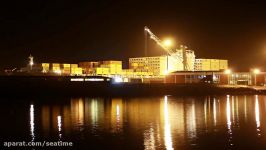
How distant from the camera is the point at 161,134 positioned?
608 inches

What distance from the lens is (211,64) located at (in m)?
96.3

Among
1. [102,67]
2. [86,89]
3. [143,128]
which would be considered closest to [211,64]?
[102,67]

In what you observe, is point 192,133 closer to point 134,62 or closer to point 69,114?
point 69,114

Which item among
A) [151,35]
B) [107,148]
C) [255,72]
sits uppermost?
[151,35]

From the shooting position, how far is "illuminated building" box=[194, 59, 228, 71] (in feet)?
310

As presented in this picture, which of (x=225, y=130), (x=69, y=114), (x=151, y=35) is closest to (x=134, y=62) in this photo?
(x=151, y=35)

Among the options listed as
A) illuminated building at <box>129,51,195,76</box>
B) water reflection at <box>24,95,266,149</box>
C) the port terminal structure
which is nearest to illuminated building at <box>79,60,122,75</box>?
the port terminal structure

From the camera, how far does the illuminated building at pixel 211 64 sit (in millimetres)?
94500

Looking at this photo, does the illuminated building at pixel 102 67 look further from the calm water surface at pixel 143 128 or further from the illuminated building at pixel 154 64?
the calm water surface at pixel 143 128

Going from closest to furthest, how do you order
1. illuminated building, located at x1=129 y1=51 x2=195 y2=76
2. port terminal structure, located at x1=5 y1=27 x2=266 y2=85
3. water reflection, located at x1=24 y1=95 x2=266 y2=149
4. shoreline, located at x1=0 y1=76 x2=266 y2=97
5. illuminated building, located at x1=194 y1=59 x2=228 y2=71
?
water reflection, located at x1=24 y1=95 x2=266 y2=149 < shoreline, located at x1=0 y1=76 x2=266 y2=97 < port terminal structure, located at x1=5 y1=27 x2=266 y2=85 < illuminated building, located at x1=129 y1=51 x2=195 y2=76 < illuminated building, located at x1=194 y1=59 x2=228 y2=71

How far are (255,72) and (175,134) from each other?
41006 mm

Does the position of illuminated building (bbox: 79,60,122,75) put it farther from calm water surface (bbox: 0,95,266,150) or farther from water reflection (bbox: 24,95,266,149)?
calm water surface (bbox: 0,95,266,150)

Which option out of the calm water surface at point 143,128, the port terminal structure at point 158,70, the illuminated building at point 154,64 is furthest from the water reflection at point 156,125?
the illuminated building at point 154,64

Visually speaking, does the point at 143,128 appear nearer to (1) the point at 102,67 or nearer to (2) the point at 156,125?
(2) the point at 156,125
